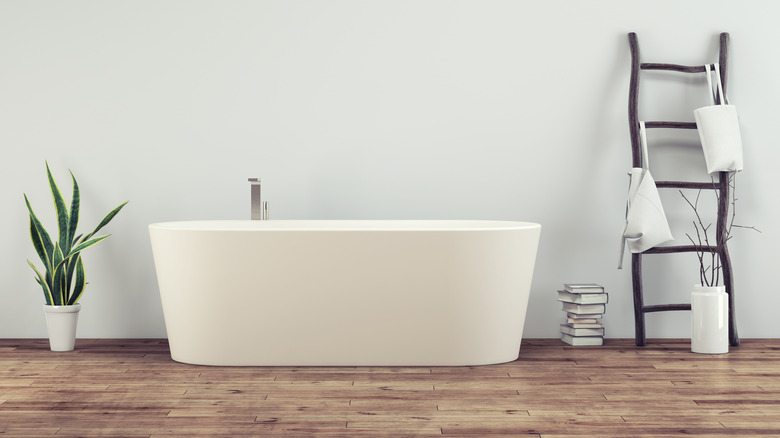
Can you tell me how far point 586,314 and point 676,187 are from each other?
0.81 meters

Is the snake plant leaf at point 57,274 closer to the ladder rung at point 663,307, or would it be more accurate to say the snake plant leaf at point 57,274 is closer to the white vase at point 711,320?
the ladder rung at point 663,307

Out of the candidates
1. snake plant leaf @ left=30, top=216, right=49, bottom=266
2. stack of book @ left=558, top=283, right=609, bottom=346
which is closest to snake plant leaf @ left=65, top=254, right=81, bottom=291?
snake plant leaf @ left=30, top=216, right=49, bottom=266

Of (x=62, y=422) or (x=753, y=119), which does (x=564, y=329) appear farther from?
(x=62, y=422)

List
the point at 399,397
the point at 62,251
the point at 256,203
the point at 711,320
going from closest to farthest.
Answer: the point at 399,397
the point at 711,320
the point at 62,251
the point at 256,203

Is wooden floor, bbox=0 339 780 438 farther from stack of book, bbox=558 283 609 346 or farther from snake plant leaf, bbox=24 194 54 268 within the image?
snake plant leaf, bbox=24 194 54 268

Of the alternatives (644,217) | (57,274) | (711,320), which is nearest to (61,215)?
(57,274)

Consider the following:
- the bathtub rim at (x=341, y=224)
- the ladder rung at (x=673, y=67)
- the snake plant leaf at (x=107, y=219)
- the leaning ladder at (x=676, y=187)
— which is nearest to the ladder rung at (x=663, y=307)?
the leaning ladder at (x=676, y=187)

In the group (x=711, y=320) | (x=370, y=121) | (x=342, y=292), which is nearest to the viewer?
(x=342, y=292)

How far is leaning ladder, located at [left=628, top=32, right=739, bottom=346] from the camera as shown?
3678 mm

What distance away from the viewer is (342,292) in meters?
3.04

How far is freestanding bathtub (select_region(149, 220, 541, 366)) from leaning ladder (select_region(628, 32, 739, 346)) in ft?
2.90

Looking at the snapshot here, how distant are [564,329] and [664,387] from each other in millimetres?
957

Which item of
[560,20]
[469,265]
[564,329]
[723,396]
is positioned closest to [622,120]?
[560,20]

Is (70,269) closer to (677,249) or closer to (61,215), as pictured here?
(61,215)
